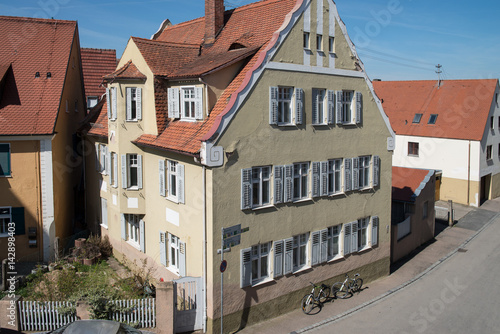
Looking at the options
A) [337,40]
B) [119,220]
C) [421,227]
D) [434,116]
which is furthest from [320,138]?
[434,116]

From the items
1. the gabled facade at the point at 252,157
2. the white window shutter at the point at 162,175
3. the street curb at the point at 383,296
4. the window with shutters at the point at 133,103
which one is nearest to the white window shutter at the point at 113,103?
the gabled facade at the point at 252,157

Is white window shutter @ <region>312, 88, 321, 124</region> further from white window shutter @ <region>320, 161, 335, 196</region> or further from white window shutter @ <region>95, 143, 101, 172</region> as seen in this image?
white window shutter @ <region>95, 143, 101, 172</region>

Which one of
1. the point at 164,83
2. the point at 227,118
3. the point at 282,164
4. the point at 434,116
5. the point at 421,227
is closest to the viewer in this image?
the point at 227,118

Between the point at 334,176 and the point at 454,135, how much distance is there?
2217 centimetres

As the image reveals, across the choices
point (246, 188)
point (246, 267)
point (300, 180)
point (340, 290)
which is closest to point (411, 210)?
point (340, 290)

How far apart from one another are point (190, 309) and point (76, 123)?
1611 centimetres

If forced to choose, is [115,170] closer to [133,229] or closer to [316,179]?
[133,229]

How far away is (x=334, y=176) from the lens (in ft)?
62.7

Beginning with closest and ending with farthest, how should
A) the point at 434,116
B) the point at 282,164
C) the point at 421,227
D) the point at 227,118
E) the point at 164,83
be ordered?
the point at 227,118 < the point at 282,164 < the point at 164,83 < the point at 421,227 < the point at 434,116

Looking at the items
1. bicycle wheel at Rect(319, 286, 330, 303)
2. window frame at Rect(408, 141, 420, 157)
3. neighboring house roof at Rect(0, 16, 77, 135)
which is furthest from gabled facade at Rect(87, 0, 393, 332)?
window frame at Rect(408, 141, 420, 157)

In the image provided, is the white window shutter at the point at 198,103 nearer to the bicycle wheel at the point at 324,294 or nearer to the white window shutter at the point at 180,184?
the white window shutter at the point at 180,184

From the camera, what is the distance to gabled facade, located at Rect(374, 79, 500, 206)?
36156 millimetres

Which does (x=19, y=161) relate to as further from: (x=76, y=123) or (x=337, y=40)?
(x=337, y=40)

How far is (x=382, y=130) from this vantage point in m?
21.1
